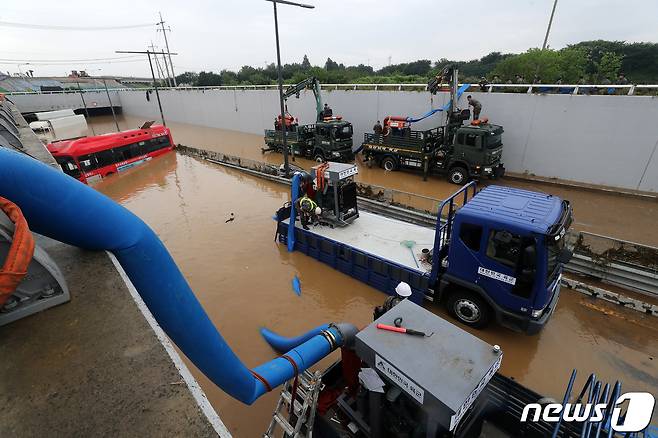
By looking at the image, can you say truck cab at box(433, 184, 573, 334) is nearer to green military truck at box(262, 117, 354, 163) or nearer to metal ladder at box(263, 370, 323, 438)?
metal ladder at box(263, 370, 323, 438)

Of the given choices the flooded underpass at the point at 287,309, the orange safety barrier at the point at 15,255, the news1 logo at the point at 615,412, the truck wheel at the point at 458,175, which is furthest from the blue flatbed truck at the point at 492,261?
the truck wheel at the point at 458,175

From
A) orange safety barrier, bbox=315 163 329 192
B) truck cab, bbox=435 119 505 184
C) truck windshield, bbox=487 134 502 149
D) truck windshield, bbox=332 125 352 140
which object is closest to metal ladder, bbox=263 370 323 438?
orange safety barrier, bbox=315 163 329 192

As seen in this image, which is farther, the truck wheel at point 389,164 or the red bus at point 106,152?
the red bus at point 106,152

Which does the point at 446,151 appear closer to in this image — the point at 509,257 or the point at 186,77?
the point at 509,257

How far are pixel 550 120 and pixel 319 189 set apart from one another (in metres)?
11.5

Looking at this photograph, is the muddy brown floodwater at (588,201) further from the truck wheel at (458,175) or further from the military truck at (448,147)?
the military truck at (448,147)

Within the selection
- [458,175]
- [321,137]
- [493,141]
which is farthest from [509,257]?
[321,137]

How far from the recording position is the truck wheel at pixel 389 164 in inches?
648

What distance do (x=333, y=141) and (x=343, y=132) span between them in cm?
99

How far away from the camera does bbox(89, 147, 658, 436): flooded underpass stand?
5633 millimetres

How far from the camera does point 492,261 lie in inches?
223

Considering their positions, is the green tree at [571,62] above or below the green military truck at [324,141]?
above

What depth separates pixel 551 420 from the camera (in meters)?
3.45

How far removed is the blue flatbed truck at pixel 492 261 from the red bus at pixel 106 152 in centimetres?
1748
